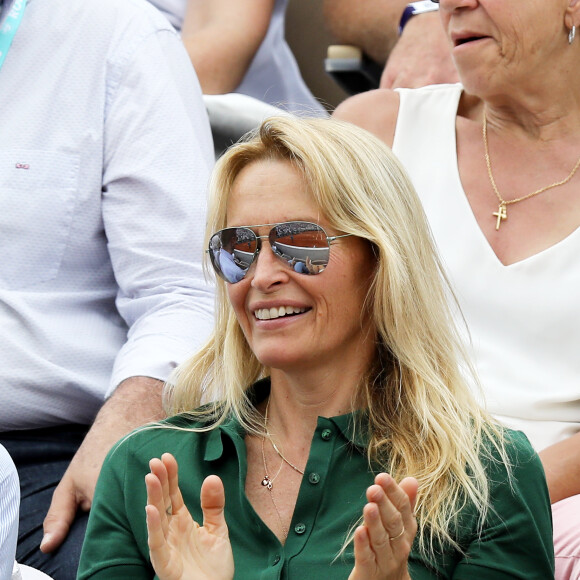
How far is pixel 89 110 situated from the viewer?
2.75m

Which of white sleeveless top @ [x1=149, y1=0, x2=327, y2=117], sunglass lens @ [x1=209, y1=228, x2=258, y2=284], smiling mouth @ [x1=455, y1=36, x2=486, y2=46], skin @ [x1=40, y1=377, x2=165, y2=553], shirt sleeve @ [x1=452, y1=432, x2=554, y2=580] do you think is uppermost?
smiling mouth @ [x1=455, y1=36, x2=486, y2=46]

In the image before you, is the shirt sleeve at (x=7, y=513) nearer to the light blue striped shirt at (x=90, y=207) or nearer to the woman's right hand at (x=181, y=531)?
the woman's right hand at (x=181, y=531)

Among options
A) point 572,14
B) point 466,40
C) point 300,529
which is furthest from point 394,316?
point 572,14

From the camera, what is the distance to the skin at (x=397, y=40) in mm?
3186

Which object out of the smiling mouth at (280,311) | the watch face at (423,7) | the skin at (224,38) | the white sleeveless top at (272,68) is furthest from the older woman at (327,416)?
the white sleeveless top at (272,68)

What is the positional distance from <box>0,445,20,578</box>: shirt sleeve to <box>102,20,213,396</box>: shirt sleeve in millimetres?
802

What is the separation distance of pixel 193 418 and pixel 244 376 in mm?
141

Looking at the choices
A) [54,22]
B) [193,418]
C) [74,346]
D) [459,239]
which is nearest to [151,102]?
[54,22]

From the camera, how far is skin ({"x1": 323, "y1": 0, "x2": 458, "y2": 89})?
10.5ft

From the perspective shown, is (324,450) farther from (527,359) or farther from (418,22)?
(418,22)

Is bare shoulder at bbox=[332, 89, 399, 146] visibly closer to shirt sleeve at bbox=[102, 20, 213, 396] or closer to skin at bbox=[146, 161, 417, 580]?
shirt sleeve at bbox=[102, 20, 213, 396]

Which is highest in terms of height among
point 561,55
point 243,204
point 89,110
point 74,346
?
point 561,55

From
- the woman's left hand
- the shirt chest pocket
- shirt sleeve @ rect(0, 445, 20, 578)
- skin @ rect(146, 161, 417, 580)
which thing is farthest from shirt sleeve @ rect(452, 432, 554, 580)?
the shirt chest pocket

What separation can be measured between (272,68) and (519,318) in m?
1.73
